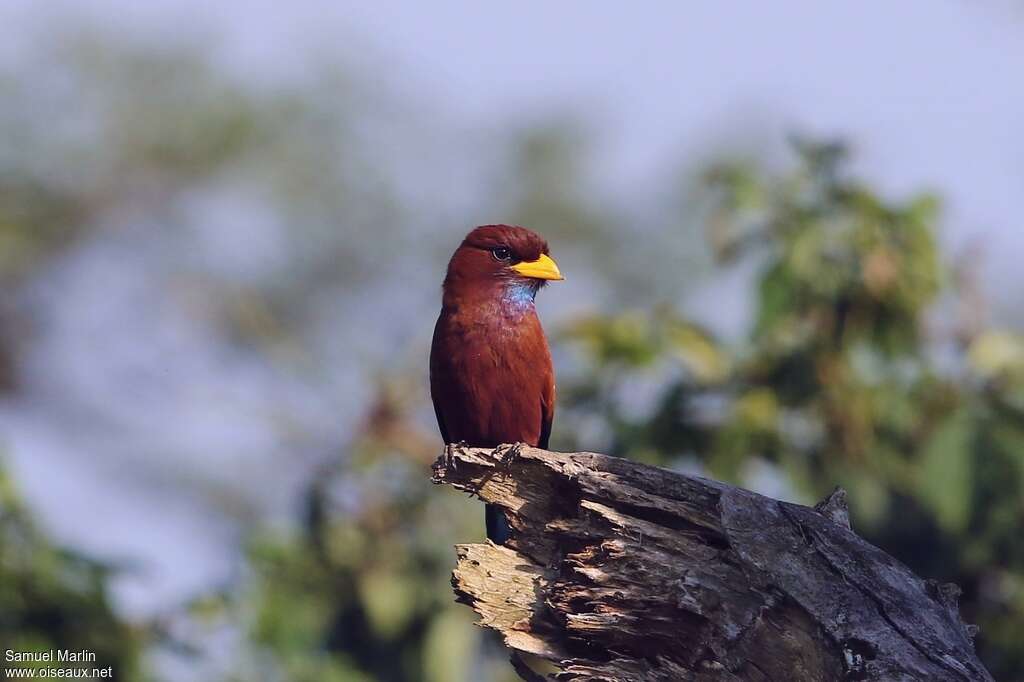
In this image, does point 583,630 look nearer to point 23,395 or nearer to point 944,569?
point 944,569

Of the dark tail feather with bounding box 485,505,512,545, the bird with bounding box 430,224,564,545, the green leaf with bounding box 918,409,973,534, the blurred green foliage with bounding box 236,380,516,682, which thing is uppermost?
the bird with bounding box 430,224,564,545

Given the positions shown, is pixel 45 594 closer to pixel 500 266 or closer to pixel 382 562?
pixel 382 562

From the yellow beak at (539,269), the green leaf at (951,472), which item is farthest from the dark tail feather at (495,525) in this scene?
the green leaf at (951,472)

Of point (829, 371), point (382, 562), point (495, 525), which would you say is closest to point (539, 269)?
point (495, 525)

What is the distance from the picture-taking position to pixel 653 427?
304 inches

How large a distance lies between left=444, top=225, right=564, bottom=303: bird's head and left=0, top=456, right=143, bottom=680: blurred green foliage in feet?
9.09

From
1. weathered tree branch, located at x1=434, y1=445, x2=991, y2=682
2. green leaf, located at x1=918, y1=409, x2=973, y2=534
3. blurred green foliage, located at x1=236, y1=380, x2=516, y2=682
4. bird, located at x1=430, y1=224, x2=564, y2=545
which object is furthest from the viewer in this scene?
blurred green foliage, located at x1=236, y1=380, x2=516, y2=682

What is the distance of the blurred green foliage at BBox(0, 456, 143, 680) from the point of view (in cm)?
752

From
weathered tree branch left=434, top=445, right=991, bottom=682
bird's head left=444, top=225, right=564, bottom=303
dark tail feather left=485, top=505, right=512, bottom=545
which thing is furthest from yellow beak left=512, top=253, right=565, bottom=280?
weathered tree branch left=434, top=445, right=991, bottom=682

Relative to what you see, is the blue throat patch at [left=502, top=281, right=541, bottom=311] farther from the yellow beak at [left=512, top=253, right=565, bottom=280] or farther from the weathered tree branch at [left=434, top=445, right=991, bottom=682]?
the weathered tree branch at [left=434, top=445, right=991, bottom=682]

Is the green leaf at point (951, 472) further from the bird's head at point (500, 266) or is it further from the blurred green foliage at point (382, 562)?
the blurred green foliage at point (382, 562)

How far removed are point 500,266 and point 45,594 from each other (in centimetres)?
322

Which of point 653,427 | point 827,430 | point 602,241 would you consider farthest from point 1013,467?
point 602,241

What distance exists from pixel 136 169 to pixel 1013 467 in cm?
1462
